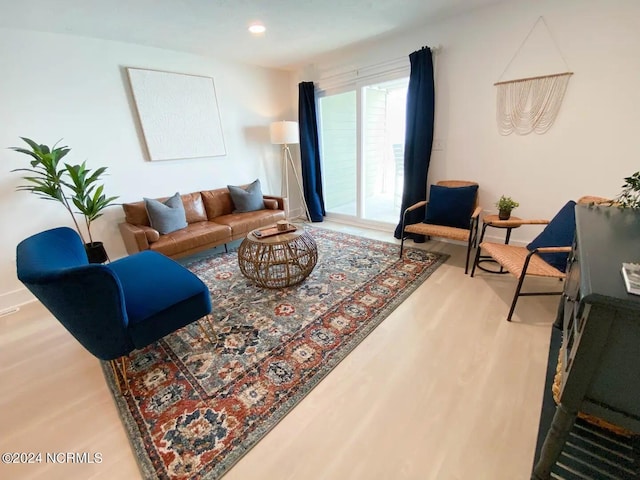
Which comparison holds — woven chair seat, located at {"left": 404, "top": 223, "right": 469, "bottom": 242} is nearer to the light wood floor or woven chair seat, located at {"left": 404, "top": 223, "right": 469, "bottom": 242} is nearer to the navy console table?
Result: the light wood floor

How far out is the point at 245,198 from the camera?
382 cm

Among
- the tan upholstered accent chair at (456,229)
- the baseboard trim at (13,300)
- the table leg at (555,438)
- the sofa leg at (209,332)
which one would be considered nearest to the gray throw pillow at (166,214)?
the baseboard trim at (13,300)

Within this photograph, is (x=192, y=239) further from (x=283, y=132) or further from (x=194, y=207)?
(x=283, y=132)

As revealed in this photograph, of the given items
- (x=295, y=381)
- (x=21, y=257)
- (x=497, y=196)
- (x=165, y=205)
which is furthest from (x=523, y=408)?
(x=165, y=205)

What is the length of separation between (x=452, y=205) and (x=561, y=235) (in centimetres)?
103

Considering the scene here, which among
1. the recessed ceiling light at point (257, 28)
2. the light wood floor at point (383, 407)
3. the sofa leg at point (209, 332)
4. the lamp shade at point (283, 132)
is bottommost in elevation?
the light wood floor at point (383, 407)

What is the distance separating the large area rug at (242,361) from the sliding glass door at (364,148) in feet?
5.87

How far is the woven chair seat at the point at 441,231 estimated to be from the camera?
2.72m

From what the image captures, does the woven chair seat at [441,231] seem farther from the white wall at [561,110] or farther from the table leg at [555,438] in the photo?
the table leg at [555,438]

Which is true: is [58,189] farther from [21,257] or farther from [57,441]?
[57,441]

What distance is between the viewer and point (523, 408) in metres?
1.36

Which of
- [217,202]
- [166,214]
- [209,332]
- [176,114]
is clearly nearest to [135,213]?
[166,214]

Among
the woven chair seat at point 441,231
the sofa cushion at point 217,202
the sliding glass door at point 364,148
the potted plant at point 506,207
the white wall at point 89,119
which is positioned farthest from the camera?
the sliding glass door at point 364,148

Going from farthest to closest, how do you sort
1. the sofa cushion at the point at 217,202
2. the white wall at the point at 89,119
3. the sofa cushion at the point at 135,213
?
the sofa cushion at the point at 217,202 < the sofa cushion at the point at 135,213 < the white wall at the point at 89,119
